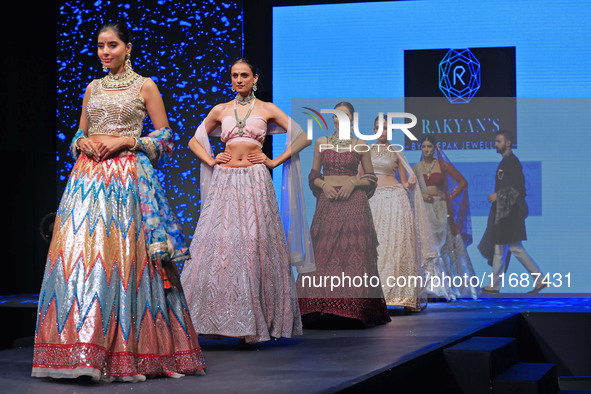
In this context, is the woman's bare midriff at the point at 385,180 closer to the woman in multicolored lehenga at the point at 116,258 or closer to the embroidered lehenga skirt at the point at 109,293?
the woman in multicolored lehenga at the point at 116,258

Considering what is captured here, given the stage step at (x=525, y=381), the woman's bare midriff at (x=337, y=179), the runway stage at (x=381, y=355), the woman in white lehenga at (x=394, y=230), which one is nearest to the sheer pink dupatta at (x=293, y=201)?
the runway stage at (x=381, y=355)

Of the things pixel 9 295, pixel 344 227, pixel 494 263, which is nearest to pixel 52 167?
pixel 9 295

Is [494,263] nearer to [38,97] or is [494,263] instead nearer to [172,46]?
[172,46]

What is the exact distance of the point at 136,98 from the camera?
3.02 meters

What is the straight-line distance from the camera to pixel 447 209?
652 cm

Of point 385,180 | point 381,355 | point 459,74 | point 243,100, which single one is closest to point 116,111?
point 243,100

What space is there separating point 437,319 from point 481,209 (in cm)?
148

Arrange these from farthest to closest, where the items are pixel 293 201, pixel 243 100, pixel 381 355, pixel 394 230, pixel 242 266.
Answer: pixel 394 230 → pixel 293 201 → pixel 243 100 → pixel 242 266 → pixel 381 355

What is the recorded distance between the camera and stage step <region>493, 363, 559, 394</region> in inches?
137

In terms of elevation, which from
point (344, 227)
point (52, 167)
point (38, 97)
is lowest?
point (344, 227)

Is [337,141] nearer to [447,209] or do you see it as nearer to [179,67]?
[447,209]

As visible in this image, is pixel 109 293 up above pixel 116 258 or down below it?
below

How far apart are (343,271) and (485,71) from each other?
7.83 ft

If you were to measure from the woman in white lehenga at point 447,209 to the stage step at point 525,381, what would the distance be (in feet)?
8.32
